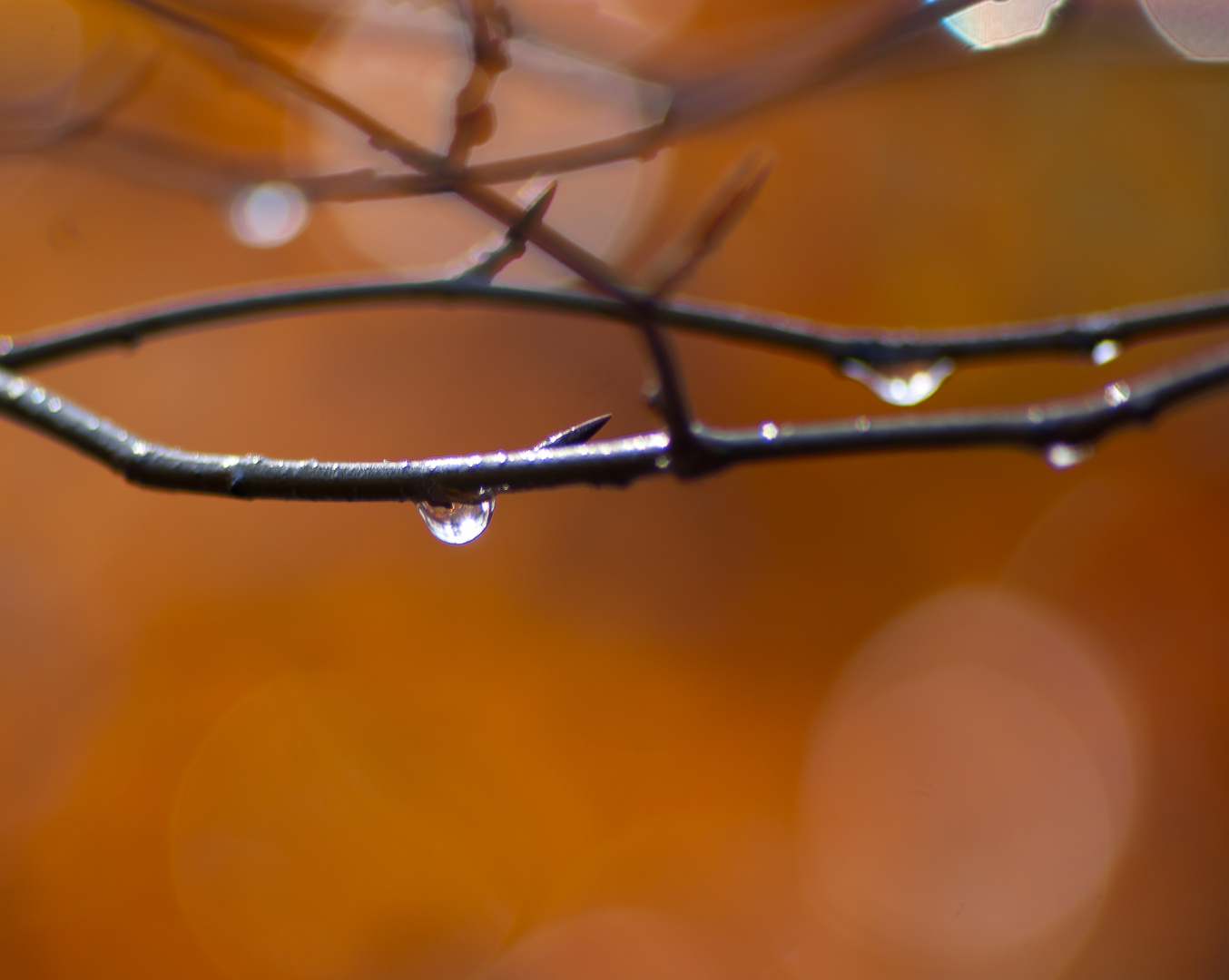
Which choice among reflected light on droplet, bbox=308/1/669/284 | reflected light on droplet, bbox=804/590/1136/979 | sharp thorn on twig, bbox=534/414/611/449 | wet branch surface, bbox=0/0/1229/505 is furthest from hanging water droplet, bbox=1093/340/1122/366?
reflected light on droplet, bbox=804/590/1136/979

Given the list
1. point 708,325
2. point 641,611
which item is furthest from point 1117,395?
point 641,611

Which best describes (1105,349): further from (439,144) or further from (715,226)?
(439,144)

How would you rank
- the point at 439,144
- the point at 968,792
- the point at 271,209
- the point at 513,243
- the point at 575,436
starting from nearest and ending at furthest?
the point at 575,436, the point at 513,243, the point at 271,209, the point at 439,144, the point at 968,792

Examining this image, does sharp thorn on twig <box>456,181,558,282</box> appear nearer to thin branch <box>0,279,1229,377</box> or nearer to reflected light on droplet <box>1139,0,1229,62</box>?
thin branch <box>0,279,1229,377</box>

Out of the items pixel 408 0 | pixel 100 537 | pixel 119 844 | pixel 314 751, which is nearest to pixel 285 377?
pixel 100 537

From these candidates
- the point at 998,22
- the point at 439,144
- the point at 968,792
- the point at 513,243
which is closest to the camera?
the point at 513,243
